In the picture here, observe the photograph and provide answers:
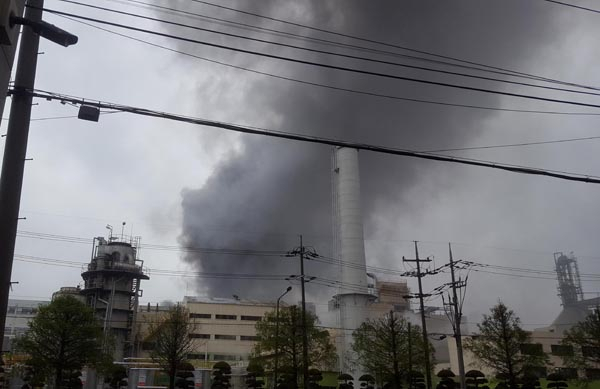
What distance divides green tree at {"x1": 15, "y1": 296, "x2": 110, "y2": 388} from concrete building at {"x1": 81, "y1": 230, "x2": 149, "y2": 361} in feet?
131

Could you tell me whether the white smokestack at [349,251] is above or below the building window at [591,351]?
above

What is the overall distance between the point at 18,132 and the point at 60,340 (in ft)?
124

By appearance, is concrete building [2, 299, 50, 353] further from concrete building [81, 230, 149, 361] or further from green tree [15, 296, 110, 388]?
green tree [15, 296, 110, 388]

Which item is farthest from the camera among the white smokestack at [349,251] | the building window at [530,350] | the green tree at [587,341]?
the white smokestack at [349,251]

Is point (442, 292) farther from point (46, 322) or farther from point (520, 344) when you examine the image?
point (46, 322)

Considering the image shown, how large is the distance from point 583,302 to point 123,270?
4410 inches

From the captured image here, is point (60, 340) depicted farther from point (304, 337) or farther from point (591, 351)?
point (591, 351)

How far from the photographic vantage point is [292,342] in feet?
166

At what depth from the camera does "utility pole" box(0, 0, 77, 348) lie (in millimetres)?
9695

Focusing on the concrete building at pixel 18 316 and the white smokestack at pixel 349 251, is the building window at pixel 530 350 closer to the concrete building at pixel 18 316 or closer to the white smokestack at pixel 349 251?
the white smokestack at pixel 349 251

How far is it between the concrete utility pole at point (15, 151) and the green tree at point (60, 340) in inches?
1458

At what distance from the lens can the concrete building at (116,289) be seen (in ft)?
278

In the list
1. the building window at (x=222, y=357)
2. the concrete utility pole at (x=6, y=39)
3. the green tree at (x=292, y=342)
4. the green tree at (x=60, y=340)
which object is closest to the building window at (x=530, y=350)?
the green tree at (x=292, y=342)

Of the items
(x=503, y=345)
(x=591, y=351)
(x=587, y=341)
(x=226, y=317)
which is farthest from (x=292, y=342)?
(x=226, y=317)
